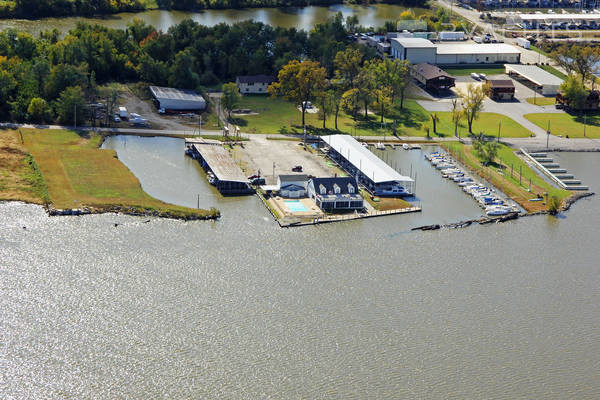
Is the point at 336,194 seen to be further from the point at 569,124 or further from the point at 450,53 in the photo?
the point at 450,53

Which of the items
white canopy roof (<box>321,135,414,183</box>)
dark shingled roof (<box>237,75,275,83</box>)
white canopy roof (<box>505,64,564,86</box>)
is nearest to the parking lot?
white canopy roof (<box>321,135,414,183</box>)

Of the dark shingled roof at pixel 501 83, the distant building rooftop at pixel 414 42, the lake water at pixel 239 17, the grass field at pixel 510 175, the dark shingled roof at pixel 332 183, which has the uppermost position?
the lake water at pixel 239 17

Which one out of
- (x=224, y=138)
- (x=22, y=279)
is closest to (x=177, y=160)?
(x=224, y=138)

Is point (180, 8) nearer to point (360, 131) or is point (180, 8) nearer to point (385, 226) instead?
point (360, 131)

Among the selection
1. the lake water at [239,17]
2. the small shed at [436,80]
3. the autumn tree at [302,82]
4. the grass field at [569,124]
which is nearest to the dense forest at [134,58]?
the small shed at [436,80]

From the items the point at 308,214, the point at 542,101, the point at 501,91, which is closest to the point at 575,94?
the point at 542,101

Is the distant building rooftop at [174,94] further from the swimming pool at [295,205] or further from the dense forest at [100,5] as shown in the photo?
the dense forest at [100,5]
